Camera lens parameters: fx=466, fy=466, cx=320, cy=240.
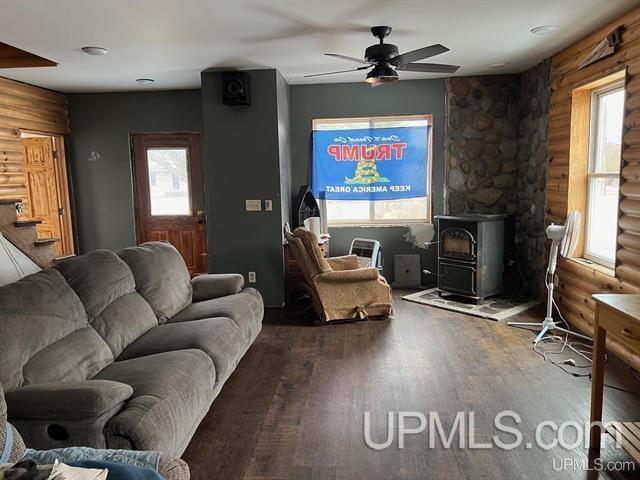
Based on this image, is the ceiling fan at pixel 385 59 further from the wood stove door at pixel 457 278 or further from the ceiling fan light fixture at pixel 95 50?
the wood stove door at pixel 457 278

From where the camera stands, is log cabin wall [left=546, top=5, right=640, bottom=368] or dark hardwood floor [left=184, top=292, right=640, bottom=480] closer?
dark hardwood floor [left=184, top=292, right=640, bottom=480]

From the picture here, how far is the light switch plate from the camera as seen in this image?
5039mm

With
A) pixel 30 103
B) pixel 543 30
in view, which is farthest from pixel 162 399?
pixel 30 103

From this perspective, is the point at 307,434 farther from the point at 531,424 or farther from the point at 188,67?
the point at 188,67

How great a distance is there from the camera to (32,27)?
3352mm

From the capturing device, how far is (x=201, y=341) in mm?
2734

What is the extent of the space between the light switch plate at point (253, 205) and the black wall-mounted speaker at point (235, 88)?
40.4 inches

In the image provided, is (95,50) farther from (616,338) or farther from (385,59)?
(616,338)

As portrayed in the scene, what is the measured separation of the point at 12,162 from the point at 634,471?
598 centimetres

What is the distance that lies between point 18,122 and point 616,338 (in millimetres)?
5889

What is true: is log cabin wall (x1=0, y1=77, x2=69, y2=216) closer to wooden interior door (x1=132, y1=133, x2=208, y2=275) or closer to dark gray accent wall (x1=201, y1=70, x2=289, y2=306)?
wooden interior door (x1=132, y1=133, x2=208, y2=275)

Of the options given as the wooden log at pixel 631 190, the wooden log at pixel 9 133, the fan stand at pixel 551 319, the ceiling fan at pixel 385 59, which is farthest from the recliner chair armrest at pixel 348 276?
the wooden log at pixel 9 133

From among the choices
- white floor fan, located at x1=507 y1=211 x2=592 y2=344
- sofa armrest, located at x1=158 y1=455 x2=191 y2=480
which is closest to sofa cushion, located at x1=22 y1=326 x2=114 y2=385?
sofa armrest, located at x1=158 y1=455 x2=191 y2=480

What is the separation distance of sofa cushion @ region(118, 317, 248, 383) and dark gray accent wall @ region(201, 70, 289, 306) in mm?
2005
